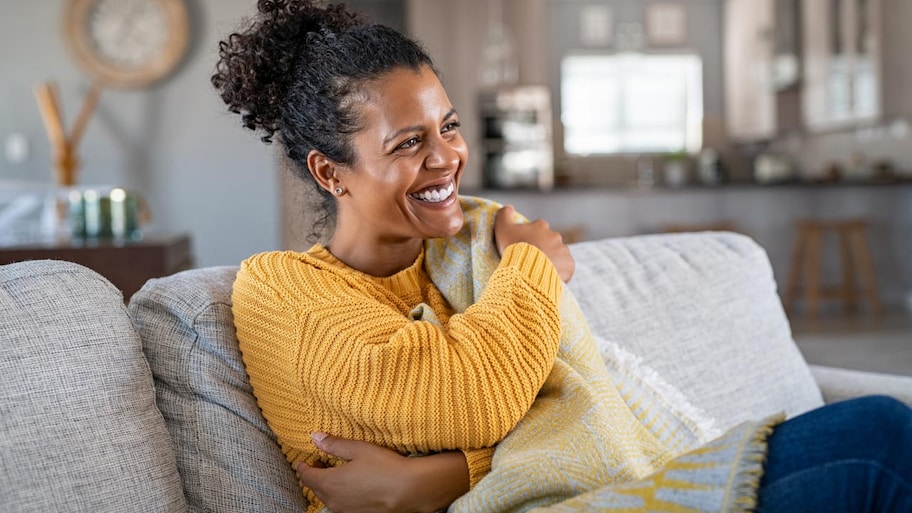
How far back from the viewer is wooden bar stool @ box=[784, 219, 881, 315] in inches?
265

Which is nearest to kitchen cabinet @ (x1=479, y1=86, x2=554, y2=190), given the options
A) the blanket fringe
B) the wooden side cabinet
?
the wooden side cabinet

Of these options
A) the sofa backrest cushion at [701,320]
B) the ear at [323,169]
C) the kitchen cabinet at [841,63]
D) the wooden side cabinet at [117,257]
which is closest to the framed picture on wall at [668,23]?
the kitchen cabinet at [841,63]

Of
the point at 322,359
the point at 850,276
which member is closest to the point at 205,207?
the point at 850,276

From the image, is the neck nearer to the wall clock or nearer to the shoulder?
the shoulder

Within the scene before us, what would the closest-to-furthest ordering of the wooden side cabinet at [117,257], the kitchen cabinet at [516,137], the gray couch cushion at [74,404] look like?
the gray couch cushion at [74,404]
the wooden side cabinet at [117,257]
the kitchen cabinet at [516,137]

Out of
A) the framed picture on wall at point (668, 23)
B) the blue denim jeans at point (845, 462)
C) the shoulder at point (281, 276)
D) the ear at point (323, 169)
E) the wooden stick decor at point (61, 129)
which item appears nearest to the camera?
the blue denim jeans at point (845, 462)

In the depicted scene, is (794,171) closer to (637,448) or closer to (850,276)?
(850,276)

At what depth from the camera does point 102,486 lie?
46.6 inches

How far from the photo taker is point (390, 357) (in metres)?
1.25

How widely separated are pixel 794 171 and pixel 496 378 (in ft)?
27.6

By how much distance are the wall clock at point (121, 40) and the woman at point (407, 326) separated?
5.10 metres

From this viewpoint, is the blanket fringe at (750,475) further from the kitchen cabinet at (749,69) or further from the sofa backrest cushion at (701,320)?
the kitchen cabinet at (749,69)

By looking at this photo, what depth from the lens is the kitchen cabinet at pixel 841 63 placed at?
6.63 m

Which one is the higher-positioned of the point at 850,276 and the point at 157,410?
the point at 157,410
